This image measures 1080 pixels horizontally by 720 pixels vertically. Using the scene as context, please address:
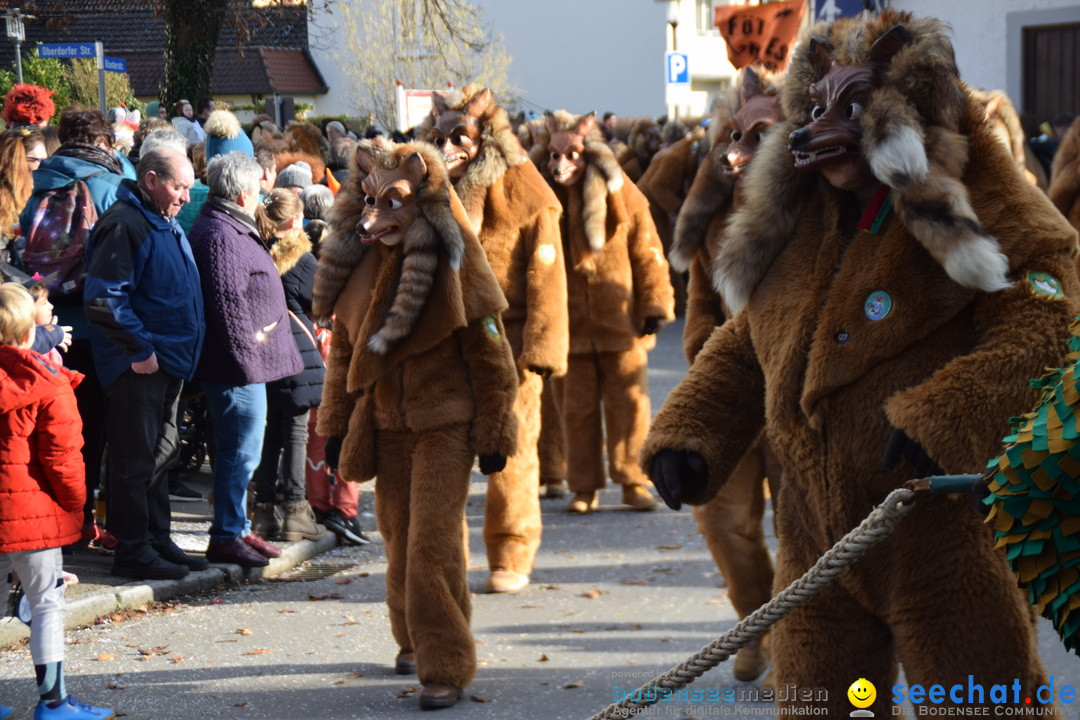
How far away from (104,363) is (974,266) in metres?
4.90

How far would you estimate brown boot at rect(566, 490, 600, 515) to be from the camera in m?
9.21

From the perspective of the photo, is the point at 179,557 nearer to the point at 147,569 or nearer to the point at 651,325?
the point at 147,569

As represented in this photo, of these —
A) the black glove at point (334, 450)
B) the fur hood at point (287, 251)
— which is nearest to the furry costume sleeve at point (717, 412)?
the black glove at point (334, 450)

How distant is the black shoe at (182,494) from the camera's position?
9.49 metres

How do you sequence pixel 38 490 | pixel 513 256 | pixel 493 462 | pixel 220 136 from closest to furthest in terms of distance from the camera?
pixel 38 490, pixel 493 462, pixel 513 256, pixel 220 136

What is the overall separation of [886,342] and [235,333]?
14.6 ft

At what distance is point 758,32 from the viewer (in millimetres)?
12078

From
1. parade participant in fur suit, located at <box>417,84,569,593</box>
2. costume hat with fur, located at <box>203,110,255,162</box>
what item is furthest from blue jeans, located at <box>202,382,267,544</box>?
costume hat with fur, located at <box>203,110,255,162</box>

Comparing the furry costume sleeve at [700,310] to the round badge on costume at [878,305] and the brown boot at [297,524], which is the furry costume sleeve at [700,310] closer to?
the round badge on costume at [878,305]

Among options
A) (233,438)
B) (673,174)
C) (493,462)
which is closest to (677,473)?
(493,462)

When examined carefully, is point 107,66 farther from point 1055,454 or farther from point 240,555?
point 1055,454

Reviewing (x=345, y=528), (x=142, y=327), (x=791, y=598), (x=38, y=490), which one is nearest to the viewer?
(x=791, y=598)

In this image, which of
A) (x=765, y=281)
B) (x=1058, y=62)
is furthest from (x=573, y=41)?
(x=765, y=281)

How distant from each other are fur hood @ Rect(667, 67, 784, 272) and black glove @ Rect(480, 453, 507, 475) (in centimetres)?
115
